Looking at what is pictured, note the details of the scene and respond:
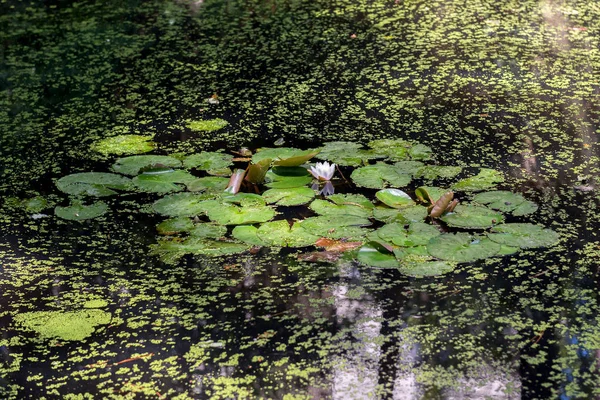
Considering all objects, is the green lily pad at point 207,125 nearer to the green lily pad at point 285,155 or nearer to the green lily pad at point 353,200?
the green lily pad at point 285,155

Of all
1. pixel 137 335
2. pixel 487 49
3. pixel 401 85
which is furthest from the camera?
pixel 487 49

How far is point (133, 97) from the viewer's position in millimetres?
2969

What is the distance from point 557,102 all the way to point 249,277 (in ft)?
4.82

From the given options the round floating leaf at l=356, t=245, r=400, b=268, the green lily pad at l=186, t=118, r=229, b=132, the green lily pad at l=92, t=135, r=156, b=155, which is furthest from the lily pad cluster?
the green lily pad at l=186, t=118, r=229, b=132

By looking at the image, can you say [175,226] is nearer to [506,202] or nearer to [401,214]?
[401,214]

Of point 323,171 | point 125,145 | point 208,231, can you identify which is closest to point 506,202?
point 323,171

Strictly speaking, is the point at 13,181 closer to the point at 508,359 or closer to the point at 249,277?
the point at 249,277

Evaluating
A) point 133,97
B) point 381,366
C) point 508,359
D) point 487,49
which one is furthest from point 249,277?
point 487,49

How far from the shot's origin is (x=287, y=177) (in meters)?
2.31

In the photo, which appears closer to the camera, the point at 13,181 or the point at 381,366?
the point at 381,366

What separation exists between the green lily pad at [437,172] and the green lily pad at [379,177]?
5 cm

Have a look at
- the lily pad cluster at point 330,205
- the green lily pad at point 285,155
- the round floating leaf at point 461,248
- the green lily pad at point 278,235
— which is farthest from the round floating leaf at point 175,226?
the round floating leaf at point 461,248

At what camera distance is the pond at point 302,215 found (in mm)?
1568

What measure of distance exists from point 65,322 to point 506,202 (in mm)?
1119
